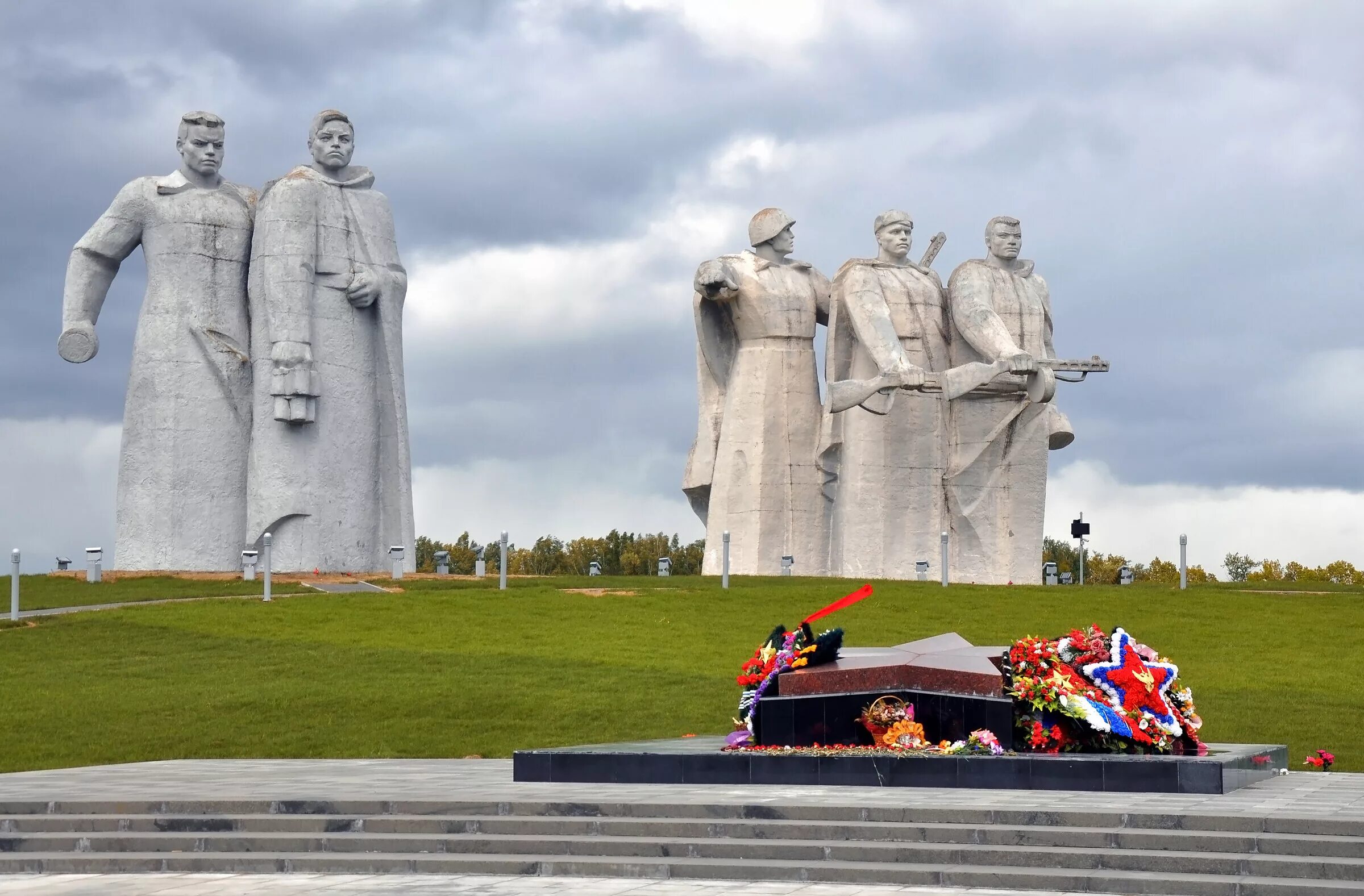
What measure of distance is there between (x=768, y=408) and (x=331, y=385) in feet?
22.5

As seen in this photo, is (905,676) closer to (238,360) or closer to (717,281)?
(717,281)

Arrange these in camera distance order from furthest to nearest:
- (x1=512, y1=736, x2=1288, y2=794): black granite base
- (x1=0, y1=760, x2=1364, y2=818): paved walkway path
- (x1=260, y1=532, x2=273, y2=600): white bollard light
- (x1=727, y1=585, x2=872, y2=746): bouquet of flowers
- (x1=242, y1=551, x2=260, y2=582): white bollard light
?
(x1=242, y1=551, x2=260, y2=582): white bollard light, (x1=260, y1=532, x2=273, y2=600): white bollard light, (x1=727, y1=585, x2=872, y2=746): bouquet of flowers, (x1=512, y1=736, x2=1288, y2=794): black granite base, (x1=0, y1=760, x2=1364, y2=818): paved walkway path

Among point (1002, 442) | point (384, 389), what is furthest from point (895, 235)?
point (384, 389)

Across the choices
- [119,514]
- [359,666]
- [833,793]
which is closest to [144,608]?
[359,666]

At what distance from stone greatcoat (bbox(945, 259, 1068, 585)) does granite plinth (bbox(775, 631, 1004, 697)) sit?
1794cm

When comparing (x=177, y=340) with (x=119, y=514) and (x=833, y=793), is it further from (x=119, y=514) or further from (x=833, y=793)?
(x=833, y=793)

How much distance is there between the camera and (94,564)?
91.0 feet

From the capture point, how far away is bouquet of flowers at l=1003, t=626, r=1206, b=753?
1210 centimetres

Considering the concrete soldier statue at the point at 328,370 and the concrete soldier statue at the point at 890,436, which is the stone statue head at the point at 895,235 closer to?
the concrete soldier statue at the point at 890,436

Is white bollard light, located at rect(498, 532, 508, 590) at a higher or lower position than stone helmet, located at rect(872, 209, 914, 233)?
lower

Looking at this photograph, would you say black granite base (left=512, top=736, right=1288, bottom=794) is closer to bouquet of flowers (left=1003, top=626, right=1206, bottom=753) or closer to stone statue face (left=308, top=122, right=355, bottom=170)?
bouquet of flowers (left=1003, top=626, right=1206, bottom=753)

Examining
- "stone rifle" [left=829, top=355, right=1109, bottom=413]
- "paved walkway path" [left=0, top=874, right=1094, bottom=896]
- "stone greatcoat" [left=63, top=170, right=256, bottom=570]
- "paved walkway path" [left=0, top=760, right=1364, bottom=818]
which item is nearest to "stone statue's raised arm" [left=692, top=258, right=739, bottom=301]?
"stone rifle" [left=829, top=355, right=1109, bottom=413]

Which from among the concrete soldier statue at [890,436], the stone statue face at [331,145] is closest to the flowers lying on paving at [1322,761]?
the concrete soldier statue at [890,436]

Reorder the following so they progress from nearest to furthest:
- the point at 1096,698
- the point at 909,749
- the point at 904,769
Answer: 1. the point at 904,769
2. the point at 909,749
3. the point at 1096,698
